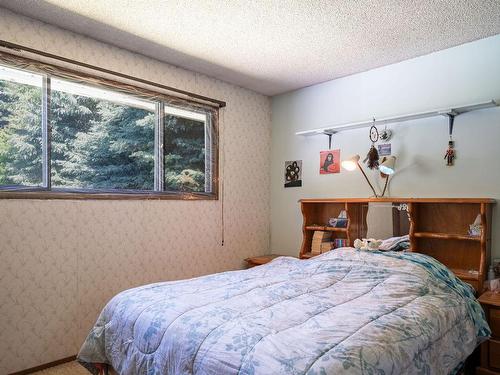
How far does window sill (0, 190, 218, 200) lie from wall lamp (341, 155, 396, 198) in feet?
4.41

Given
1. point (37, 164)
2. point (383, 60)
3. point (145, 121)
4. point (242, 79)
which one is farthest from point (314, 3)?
point (37, 164)

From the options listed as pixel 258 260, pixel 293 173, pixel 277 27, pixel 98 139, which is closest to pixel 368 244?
pixel 258 260

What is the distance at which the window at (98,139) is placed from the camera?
238 centimetres

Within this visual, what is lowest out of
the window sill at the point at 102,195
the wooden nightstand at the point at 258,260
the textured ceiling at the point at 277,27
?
the wooden nightstand at the point at 258,260

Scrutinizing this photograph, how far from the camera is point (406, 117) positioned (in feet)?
9.54

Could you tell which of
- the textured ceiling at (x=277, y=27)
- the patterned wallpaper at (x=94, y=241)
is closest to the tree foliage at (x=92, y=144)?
the patterned wallpaper at (x=94, y=241)

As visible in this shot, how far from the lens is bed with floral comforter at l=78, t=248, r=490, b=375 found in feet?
4.09

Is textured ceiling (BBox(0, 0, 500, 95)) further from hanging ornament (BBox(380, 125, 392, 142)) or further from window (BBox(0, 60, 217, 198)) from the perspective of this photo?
hanging ornament (BBox(380, 125, 392, 142))

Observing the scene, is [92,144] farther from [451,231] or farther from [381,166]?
[451,231]

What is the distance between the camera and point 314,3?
218 cm

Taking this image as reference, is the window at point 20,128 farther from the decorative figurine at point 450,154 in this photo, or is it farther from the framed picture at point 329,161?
the decorative figurine at point 450,154

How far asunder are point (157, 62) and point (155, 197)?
1217 millimetres

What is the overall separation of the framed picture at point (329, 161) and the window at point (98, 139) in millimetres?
1126

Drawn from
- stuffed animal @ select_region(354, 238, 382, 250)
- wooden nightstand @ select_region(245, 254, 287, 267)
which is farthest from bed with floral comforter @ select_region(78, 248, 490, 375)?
wooden nightstand @ select_region(245, 254, 287, 267)
